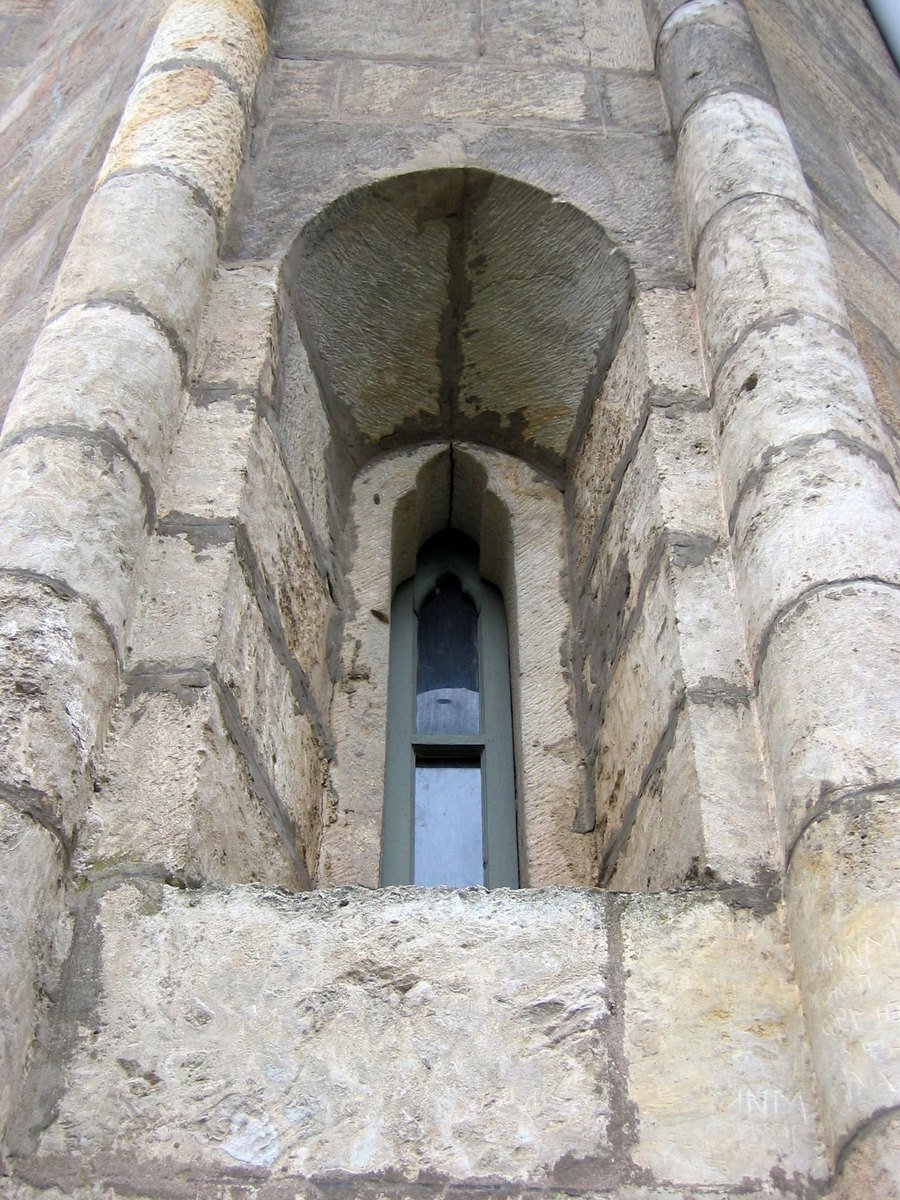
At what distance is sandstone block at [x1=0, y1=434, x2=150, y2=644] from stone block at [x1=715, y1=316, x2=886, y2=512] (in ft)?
3.38

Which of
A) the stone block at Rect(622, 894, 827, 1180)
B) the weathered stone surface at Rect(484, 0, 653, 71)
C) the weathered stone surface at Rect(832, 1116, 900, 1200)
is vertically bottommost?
the weathered stone surface at Rect(832, 1116, 900, 1200)

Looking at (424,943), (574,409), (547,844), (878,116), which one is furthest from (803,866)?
(878,116)

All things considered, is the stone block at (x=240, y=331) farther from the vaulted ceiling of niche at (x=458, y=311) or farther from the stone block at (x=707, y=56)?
the stone block at (x=707, y=56)

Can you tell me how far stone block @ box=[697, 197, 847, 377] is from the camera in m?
2.58

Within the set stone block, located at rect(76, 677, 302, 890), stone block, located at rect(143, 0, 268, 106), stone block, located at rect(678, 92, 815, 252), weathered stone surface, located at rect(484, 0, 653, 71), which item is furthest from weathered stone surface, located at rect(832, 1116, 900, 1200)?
weathered stone surface, located at rect(484, 0, 653, 71)

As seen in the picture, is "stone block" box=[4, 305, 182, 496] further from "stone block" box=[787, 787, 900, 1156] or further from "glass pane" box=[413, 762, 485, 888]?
"stone block" box=[787, 787, 900, 1156]

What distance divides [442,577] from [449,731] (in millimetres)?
537

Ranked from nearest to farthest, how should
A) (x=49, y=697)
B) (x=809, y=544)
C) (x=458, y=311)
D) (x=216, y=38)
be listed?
(x=49, y=697), (x=809, y=544), (x=216, y=38), (x=458, y=311)

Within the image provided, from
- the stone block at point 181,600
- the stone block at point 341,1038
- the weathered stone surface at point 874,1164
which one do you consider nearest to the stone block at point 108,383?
the stone block at point 181,600

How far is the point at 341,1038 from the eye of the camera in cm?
181

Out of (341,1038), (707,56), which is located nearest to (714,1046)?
(341,1038)

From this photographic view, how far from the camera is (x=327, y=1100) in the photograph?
1.75 metres

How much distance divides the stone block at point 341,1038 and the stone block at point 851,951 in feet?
0.89

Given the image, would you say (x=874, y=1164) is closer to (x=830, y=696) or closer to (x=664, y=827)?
(x=830, y=696)
